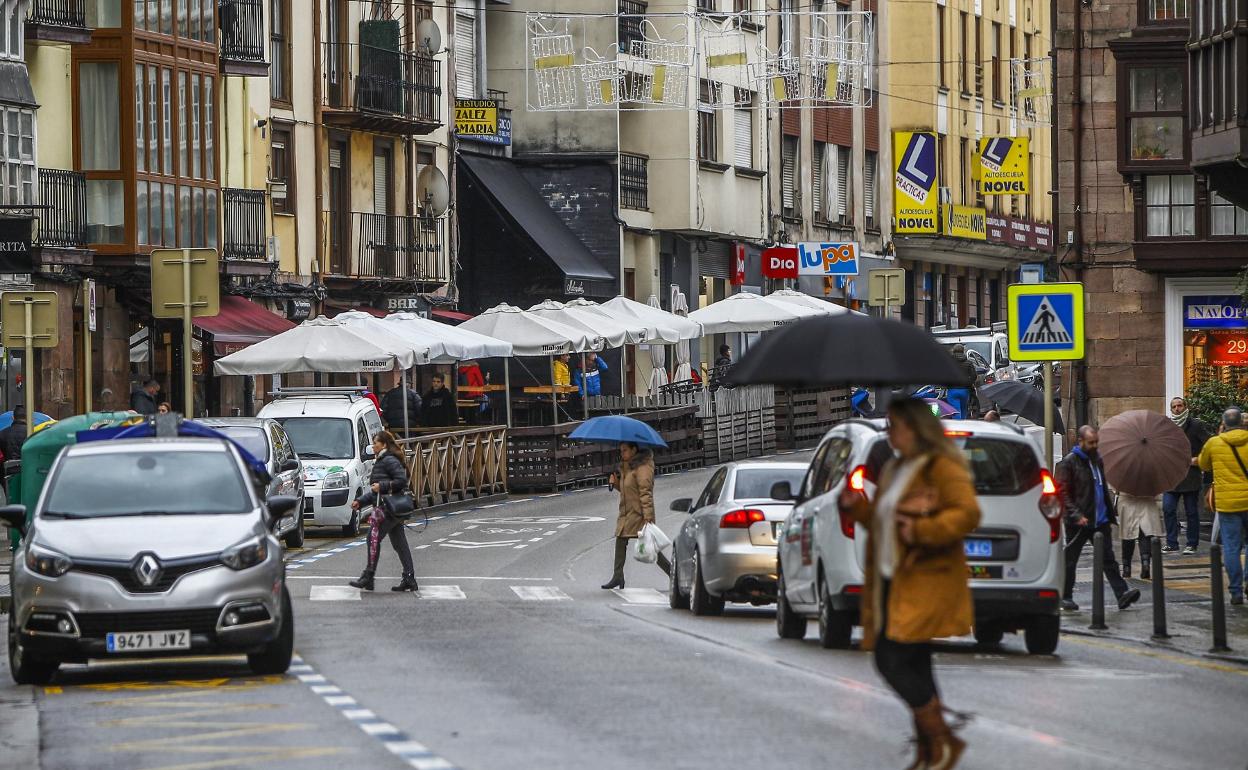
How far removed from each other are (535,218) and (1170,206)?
2338 cm

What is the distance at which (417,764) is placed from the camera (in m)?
12.0

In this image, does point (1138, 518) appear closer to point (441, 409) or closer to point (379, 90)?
point (441, 409)

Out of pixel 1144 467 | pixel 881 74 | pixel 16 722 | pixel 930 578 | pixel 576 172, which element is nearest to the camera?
pixel 930 578

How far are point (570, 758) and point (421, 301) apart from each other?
133 ft

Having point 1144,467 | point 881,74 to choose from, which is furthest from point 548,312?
point 881,74

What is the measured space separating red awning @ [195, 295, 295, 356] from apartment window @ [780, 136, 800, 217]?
911 inches

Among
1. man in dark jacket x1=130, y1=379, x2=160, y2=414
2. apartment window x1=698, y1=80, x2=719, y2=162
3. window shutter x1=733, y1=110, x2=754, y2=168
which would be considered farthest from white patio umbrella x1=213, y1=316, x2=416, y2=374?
window shutter x1=733, y1=110, x2=754, y2=168

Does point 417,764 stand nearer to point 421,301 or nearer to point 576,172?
point 421,301

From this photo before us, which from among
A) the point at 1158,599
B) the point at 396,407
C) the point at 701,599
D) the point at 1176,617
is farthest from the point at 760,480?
the point at 396,407

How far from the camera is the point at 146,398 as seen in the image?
37.5m

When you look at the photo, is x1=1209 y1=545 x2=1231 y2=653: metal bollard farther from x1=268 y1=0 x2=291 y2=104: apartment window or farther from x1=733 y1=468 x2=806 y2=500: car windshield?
x1=268 y1=0 x2=291 y2=104: apartment window

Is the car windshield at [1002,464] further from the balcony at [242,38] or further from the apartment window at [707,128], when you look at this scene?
the apartment window at [707,128]

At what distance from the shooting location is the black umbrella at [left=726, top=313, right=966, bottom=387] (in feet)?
39.2

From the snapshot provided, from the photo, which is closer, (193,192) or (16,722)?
(16,722)
